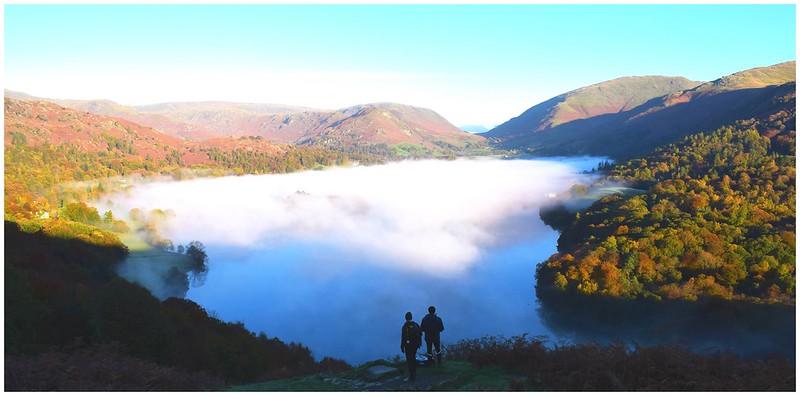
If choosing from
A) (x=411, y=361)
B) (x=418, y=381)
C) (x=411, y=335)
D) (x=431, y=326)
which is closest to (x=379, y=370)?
(x=418, y=381)

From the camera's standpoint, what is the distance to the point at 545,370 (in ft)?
46.9

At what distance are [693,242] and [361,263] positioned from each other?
171 feet

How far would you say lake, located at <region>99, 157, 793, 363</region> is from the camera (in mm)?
58875

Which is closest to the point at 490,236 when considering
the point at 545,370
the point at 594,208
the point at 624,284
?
the point at 594,208

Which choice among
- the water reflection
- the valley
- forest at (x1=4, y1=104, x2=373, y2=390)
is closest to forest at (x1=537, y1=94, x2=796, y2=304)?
the valley

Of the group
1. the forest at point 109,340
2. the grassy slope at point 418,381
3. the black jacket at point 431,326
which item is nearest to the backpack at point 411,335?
the black jacket at point 431,326

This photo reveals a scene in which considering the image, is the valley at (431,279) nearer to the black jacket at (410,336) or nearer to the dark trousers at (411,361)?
the dark trousers at (411,361)

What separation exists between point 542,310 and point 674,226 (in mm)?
22016

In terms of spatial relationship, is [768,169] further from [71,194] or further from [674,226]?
[71,194]

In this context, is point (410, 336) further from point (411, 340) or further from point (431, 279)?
point (431, 279)

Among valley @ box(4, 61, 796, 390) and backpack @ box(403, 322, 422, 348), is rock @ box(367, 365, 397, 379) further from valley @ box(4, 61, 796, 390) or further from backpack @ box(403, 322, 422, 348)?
backpack @ box(403, 322, 422, 348)

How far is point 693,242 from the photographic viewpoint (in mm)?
61594

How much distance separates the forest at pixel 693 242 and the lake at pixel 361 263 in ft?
20.4

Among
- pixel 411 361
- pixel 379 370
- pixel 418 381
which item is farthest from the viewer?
pixel 379 370
